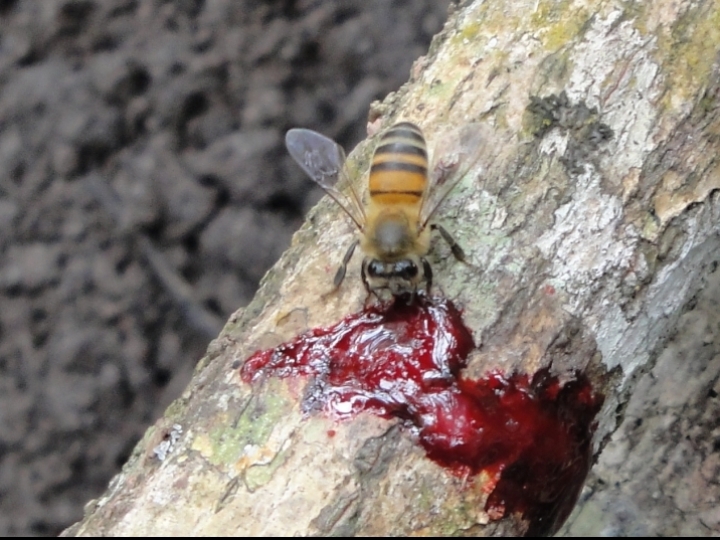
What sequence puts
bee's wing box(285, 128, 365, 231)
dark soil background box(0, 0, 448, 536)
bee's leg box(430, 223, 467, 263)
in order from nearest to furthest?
bee's leg box(430, 223, 467, 263)
bee's wing box(285, 128, 365, 231)
dark soil background box(0, 0, 448, 536)

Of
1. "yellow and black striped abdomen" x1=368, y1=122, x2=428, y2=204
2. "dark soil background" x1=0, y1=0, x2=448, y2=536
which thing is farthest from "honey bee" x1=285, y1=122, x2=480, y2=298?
"dark soil background" x1=0, y1=0, x2=448, y2=536

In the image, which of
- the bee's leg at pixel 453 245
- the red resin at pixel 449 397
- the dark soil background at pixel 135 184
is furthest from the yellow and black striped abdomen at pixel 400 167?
the dark soil background at pixel 135 184

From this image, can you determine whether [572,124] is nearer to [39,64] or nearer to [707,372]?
[707,372]

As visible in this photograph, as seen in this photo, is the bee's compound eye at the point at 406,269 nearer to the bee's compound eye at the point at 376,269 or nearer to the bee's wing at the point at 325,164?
the bee's compound eye at the point at 376,269

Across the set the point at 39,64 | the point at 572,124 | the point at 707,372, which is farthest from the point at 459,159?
the point at 39,64

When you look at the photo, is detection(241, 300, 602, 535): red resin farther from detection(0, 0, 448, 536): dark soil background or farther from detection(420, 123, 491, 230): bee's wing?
detection(0, 0, 448, 536): dark soil background

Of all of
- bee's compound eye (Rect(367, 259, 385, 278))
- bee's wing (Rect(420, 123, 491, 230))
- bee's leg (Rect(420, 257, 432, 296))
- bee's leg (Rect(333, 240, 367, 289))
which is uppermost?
bee's wing (Rect(420, 123, 491, 230))
